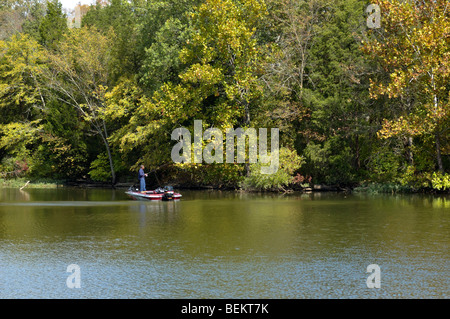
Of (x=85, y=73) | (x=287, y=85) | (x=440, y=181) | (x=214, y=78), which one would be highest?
(x=85, y=73)

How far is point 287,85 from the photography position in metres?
40.5

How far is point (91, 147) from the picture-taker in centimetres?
5175

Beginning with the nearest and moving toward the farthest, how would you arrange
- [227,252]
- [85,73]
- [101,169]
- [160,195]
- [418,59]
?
[227,252] → [418,59] → [160,195] → [85,73] → [101,169]

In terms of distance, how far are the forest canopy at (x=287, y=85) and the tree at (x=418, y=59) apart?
0.08 m

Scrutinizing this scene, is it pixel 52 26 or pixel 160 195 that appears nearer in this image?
pixel 160 195

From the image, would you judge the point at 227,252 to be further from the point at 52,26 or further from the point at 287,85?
the point at 52,26

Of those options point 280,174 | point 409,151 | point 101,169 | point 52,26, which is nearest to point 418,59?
point 409,151

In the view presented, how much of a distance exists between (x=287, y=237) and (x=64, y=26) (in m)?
43.8

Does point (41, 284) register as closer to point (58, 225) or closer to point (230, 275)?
point (230, 275)

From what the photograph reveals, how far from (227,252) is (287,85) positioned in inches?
1064

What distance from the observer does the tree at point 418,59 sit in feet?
101

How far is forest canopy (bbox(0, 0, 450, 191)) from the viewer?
3228 cm

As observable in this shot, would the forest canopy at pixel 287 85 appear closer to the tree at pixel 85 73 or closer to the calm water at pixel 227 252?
the tree at pixel 85 73

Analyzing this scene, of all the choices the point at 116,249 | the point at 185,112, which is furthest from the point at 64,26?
the point at 116,249
